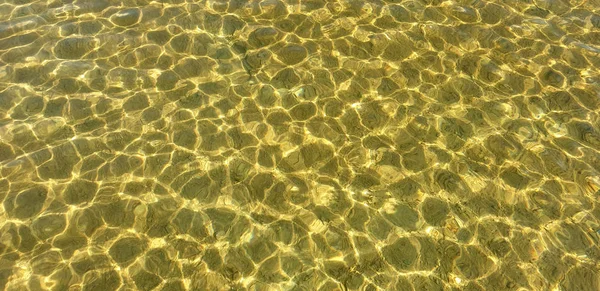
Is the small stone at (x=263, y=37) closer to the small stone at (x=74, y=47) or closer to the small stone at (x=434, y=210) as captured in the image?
the small stone at (x=74, y=47)

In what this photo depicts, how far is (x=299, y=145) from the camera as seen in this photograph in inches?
215

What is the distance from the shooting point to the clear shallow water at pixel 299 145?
4.52 metres

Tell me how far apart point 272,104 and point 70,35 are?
3.12 m

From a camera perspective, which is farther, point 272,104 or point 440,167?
point 272,104

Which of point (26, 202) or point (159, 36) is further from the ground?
point (159, 36)

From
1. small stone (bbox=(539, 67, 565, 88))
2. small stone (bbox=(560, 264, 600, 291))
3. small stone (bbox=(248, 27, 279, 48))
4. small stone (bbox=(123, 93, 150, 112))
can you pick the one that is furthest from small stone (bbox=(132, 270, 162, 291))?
small stone (bbox=(539, 67, 565, 88))

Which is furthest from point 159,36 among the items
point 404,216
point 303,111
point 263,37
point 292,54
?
point 404,216

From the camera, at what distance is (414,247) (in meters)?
4.68

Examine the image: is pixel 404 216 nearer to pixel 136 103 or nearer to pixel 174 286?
pixel 174 286

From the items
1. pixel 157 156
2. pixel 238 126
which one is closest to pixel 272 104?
pixel 238 126

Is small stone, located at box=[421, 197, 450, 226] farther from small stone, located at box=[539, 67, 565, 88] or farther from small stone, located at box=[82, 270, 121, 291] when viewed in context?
small stone, located at box=[82, 270, 121, 291]

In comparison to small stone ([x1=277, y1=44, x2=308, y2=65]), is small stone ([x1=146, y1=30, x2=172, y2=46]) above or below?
above

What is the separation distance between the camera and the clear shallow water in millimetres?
4520

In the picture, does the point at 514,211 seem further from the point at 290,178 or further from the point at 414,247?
the point at 290,178
